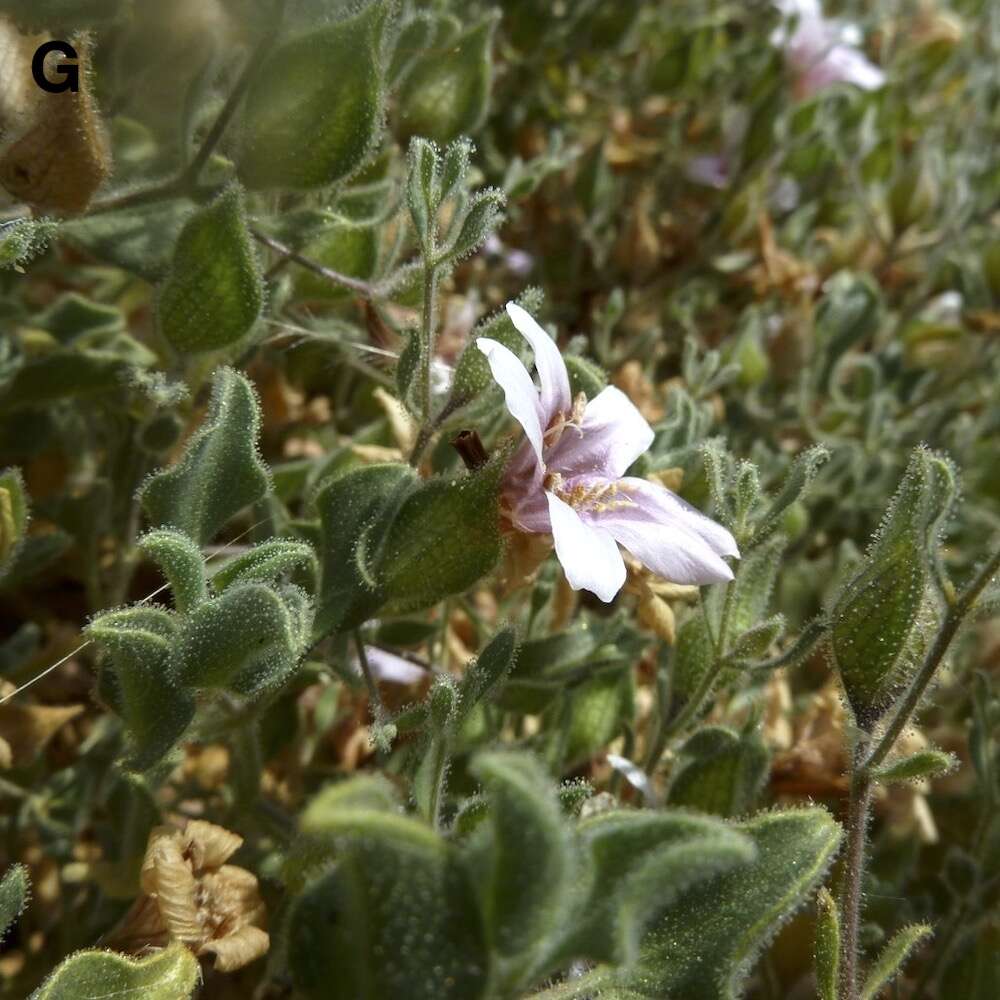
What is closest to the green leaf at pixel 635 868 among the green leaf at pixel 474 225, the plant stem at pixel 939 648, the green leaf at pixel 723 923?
the green leaf at pixel 723 923

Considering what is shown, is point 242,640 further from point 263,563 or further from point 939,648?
point 939,648

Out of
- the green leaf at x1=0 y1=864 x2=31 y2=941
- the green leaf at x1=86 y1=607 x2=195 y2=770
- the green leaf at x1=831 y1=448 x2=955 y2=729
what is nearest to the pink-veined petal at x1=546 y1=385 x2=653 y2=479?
the green leaf at x1=831 y1=448 x2=955 y2=729

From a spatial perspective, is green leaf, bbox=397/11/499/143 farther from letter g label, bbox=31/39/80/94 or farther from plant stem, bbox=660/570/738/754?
plant stem, bbox=660/570/738/754

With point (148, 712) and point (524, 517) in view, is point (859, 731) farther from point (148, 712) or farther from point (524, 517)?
point (148, 712)

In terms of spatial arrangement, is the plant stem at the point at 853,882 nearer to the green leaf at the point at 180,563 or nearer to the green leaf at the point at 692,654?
the green leaf at the point at 692,654

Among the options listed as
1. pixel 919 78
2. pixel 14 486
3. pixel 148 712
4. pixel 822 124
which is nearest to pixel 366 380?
pixel 14 486
